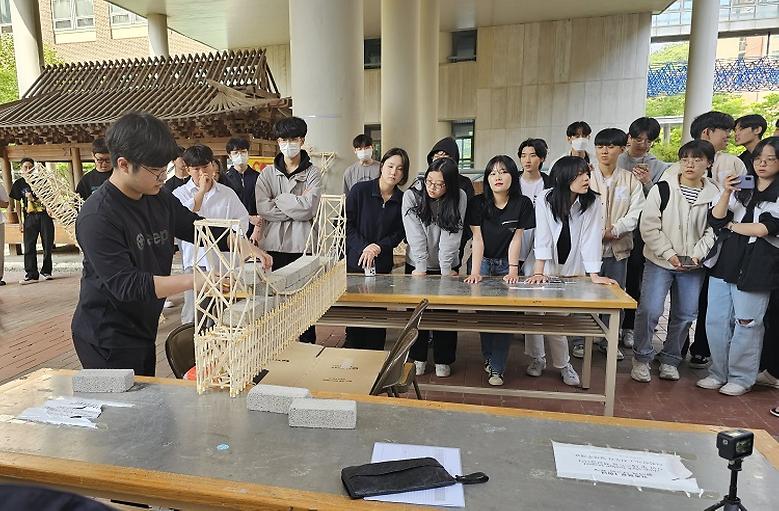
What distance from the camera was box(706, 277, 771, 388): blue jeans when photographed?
3451 mm

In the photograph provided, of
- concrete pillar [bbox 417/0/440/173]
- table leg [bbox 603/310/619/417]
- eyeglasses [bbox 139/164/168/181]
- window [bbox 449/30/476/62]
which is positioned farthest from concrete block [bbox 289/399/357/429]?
window [bbox 449/30/476/62]

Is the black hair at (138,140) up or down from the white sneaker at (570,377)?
up

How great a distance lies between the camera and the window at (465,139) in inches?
642

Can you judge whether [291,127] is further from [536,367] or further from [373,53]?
[373,53]

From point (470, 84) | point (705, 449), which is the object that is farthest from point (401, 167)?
point (470, 84)

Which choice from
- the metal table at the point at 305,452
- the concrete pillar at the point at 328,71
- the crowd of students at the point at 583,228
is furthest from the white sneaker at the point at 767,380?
the concrete pillar at the point at 328,71

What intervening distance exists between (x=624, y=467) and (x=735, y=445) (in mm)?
333

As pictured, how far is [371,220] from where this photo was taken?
3982 mm

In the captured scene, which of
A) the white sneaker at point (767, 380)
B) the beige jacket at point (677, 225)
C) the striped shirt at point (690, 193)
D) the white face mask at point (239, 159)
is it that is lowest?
the white sneaker at point (767, 380)

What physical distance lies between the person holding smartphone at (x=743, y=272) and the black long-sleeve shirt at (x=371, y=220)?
86.4 inches

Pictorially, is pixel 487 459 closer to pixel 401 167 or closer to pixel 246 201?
pixel 401 167

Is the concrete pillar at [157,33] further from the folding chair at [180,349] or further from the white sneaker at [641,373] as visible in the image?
the white sneaker at [641,373]

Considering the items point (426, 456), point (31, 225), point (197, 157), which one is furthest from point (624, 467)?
point (31, 225)

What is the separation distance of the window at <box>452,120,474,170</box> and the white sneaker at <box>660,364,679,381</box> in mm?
12697
